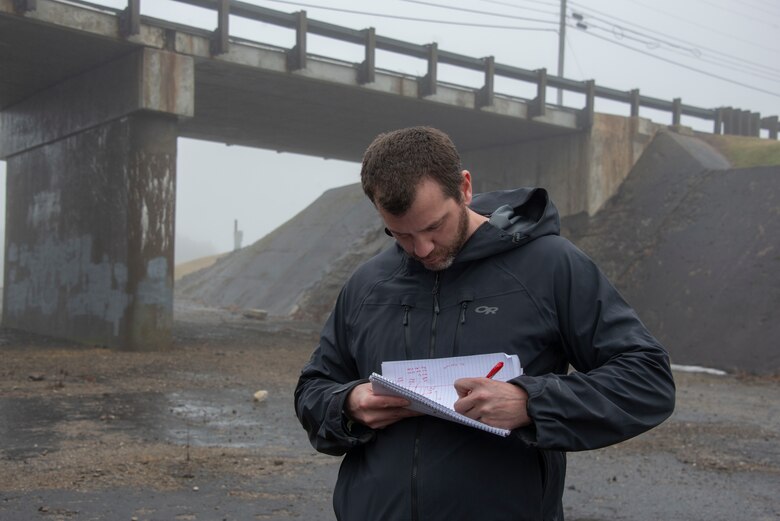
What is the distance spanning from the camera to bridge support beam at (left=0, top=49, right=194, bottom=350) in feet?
46.8

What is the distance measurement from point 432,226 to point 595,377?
2.02 ft

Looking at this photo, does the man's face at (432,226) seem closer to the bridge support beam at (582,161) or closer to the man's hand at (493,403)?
the man's hand at (493,403)

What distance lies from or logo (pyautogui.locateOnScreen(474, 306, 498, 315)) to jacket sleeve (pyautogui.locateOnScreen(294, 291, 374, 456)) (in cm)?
40

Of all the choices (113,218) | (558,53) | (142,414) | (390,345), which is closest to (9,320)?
(113,218)

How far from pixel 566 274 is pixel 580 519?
12.9 ft

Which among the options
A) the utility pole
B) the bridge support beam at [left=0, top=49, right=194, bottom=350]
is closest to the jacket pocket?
the bridge support beam at [left=0, top=49, right=194, bottom=350]

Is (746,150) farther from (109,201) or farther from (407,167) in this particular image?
(407,167)

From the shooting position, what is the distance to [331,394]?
253 cm

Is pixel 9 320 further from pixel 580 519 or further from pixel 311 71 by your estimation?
pixel 580 519

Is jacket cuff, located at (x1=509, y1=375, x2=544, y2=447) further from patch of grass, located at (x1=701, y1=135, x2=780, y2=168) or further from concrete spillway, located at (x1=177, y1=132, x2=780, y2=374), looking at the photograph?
patch of grass, located at (x1=701, y1=135, x2=780, y2=168)

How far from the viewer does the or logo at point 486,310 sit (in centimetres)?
237

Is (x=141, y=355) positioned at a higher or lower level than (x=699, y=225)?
lower

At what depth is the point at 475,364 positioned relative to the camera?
2.32 m

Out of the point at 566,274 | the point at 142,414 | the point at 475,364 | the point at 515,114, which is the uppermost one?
the point at 515,114
